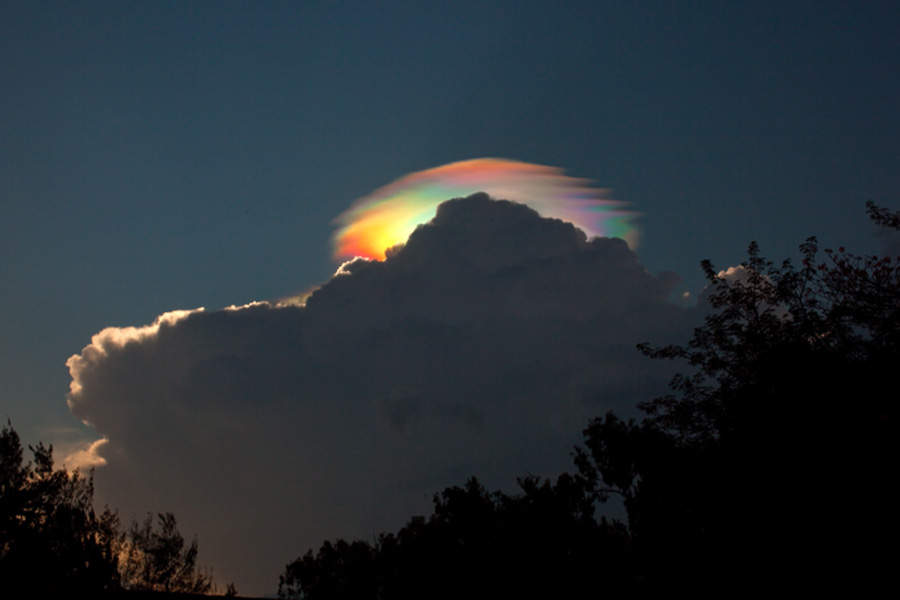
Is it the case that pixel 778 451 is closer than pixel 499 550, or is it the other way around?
pixel 778 451

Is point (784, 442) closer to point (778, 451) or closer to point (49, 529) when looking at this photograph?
point (778, 451)

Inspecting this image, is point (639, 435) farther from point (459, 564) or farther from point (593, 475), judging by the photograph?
point (459, 564)

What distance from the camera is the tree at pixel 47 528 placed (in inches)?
1516

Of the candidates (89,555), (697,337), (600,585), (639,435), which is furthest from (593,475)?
(89,555)

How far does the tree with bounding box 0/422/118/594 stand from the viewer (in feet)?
126

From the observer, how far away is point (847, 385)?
18812 mm

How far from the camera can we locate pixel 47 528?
A: 4166 cm

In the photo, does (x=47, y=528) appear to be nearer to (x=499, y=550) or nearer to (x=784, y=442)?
Result: (x=499, y=550)

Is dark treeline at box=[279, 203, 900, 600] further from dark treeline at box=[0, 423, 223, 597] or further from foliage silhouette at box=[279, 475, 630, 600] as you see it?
dark treeline at box=[0, 423, 223, 597]

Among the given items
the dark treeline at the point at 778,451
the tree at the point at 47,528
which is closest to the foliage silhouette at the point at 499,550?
the dark treeline at the point at 778,451

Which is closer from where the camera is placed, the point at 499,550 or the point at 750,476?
the point at 750,476

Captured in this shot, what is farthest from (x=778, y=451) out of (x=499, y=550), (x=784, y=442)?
(x=499, y=550)

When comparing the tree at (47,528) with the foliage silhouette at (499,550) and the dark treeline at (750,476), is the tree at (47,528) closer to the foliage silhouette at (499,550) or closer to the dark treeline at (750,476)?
the dark treeline at (750,476)

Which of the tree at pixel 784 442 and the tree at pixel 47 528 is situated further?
the tree at pixel 47 528
